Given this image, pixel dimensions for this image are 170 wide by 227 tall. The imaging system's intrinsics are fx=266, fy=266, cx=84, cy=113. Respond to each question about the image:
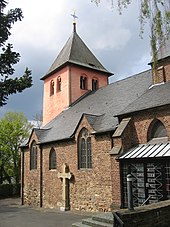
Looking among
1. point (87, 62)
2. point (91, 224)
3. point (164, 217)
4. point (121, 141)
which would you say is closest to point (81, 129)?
point (121, 141)

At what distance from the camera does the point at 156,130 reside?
1302 cm

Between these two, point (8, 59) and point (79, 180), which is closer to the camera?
point (8, 59)

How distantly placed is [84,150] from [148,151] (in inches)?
225

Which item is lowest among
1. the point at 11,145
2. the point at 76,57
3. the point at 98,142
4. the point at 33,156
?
the point at 33,156

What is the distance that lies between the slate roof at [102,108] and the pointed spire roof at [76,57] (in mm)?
4686

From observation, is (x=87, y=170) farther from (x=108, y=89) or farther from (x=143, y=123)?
(x=108, y=89)

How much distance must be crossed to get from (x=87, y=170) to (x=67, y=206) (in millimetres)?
3221

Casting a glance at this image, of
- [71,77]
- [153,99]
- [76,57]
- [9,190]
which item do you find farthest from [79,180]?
[9,190]

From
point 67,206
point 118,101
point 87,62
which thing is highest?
point 87,62

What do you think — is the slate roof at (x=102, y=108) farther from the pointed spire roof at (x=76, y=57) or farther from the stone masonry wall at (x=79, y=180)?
the pointed spire roof at (x=76, y=57)

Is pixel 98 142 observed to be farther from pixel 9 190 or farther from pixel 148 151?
pixel 9 190

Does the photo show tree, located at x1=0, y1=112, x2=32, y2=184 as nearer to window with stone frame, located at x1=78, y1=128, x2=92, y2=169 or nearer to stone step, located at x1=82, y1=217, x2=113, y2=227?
window with stone frame, located at x1=78, y1=128, x2=92, y2=169

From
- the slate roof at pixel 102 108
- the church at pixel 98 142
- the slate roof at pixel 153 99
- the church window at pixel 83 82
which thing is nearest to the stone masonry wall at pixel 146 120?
the church at pixel 98 142

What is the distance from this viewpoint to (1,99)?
32.1 ft
